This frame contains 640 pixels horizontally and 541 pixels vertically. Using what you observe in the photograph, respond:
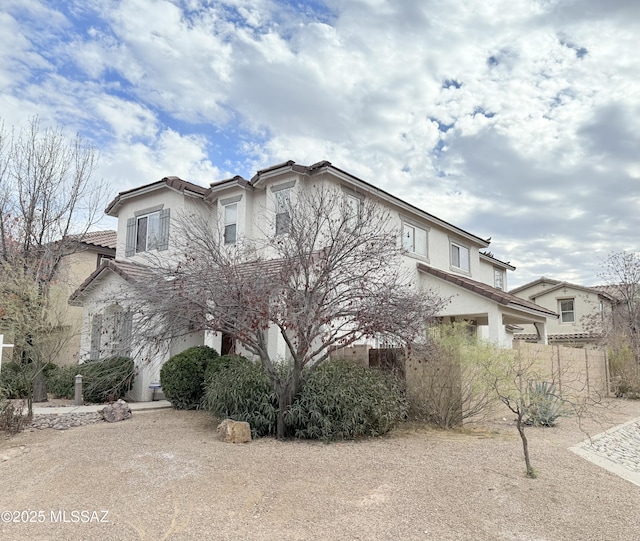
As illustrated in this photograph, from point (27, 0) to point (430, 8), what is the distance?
913cm

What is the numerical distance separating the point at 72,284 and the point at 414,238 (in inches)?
506

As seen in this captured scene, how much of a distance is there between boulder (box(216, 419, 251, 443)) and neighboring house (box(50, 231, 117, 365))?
20.7 feet

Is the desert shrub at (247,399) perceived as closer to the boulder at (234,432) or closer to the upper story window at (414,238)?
the boulder at (234,432)

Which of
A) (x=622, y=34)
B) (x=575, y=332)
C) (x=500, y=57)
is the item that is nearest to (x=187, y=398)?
(x=500, y=57)

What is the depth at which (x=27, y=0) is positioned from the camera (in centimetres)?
1125

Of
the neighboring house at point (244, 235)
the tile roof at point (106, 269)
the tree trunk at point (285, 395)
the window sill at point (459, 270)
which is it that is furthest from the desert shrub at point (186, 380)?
the window sill at point (459, 270)

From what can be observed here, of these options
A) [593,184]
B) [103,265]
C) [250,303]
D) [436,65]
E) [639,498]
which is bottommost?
[639,498]

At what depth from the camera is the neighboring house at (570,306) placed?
33.1 meters

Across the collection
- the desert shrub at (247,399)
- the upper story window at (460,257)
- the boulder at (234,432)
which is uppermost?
the upper story window at (460,257)

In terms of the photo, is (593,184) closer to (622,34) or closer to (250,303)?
(622,34)

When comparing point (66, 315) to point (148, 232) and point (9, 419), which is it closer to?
point (148, 232)

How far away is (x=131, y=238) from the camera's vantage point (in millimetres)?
18500

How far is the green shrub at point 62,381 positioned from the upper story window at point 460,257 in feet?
48.5

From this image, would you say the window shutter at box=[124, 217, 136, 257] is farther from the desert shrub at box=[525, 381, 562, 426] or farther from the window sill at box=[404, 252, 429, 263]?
the desert shrub at box=[525, 381, 562, 426]
